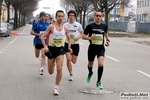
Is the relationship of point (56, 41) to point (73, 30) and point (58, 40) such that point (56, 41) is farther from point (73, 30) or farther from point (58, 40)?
point (73, 30)

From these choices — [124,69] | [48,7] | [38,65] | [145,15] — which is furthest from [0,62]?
[48,7]

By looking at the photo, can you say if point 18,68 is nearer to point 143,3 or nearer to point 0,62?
point 0,62

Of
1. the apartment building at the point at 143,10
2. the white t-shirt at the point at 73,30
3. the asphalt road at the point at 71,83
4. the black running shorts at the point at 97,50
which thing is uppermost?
the apartment building at the point at 143,10

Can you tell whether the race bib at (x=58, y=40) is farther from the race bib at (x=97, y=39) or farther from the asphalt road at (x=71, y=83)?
the asphalt road at (x=71, y=83)

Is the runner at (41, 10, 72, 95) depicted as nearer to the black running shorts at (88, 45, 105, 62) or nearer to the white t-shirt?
the black running shorts at (88, 45, 105, 62)

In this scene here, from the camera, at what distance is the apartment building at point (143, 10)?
8265cm

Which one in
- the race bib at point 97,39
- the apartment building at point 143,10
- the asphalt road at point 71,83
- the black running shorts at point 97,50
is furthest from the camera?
the apartment building at point 143,10

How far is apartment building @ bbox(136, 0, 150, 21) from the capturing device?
271 feet

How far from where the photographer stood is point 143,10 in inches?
3378

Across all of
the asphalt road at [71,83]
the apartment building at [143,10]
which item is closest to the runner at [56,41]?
the asphalt road at [71,83]

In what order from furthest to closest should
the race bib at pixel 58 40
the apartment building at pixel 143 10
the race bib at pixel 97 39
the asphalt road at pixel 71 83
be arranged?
the apartment building at pixel 143 10, the race bib at pixel 97 39, the race bib at pixel 58 40, the asphalt road at pixel 71 83

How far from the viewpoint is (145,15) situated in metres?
86.4

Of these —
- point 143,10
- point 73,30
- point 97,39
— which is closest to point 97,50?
point 97,39

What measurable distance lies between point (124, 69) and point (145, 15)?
75663mm
